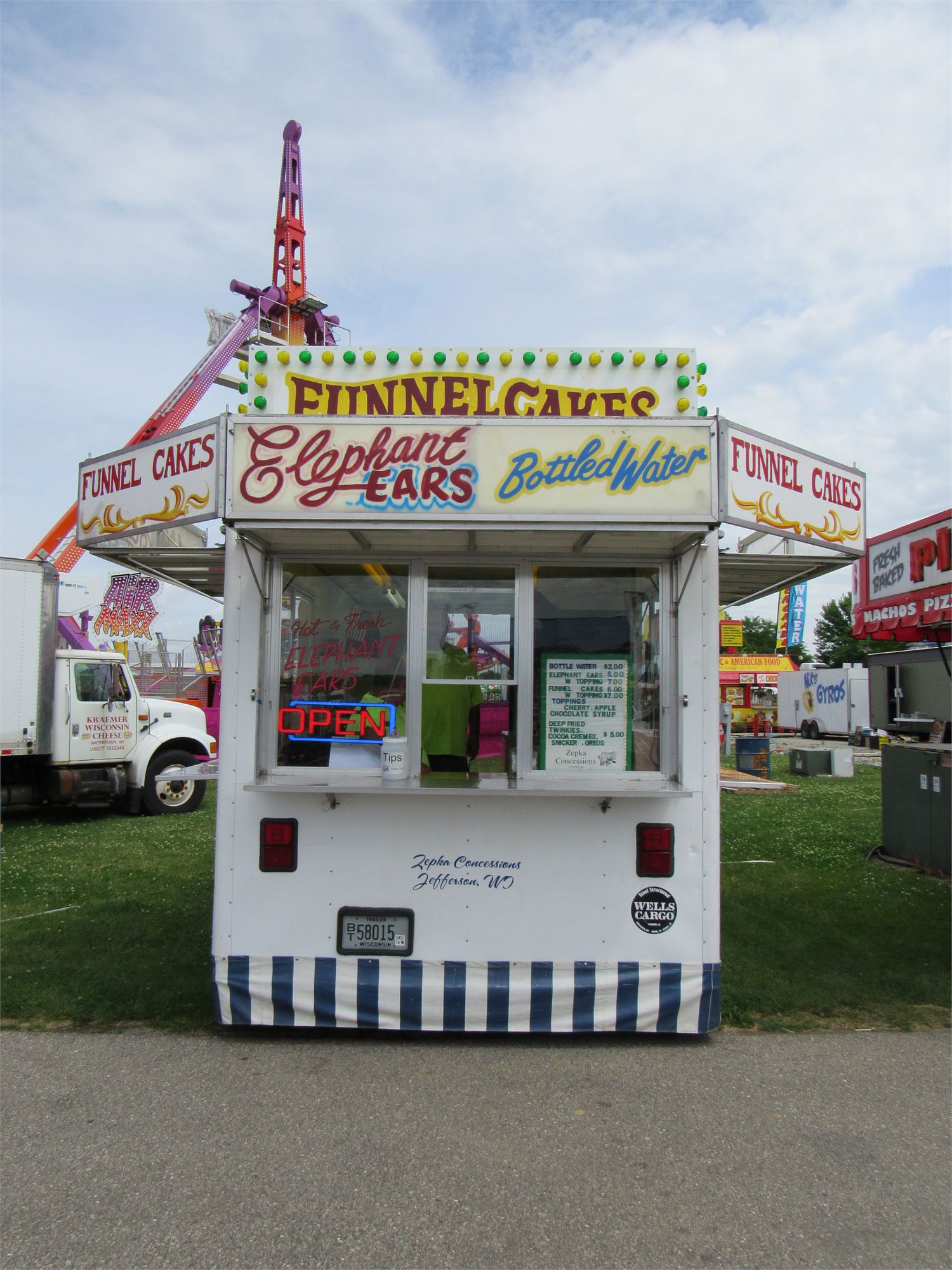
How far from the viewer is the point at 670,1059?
3758mm

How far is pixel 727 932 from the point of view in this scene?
5.72m

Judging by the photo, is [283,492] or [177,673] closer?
[283,492]

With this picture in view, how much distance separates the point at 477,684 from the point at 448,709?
0.68 ft

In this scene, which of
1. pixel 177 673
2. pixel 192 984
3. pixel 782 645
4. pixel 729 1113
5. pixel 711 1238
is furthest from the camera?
pixel 782 645

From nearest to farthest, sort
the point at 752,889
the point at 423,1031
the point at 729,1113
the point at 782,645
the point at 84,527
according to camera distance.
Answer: the point at 729,1113, the point at 423,1031, the point at 84,527, the point at 752,889, the point at 782,645

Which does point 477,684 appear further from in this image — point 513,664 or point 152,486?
point 152,486

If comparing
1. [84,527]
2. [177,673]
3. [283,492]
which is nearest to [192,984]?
[84,527]

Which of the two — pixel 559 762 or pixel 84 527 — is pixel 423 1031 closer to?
pixel 559 762

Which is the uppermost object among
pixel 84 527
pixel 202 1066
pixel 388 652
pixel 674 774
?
pixel 84 527

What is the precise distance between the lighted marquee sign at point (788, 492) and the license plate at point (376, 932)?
2282mm

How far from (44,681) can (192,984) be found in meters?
7.06

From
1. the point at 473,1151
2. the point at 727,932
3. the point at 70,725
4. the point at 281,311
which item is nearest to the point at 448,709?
the point at 473,1151

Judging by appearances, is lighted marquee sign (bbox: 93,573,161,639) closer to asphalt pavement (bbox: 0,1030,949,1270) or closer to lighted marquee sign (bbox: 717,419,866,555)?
asphalt pavement (bbox: 0,1030,949,1270)

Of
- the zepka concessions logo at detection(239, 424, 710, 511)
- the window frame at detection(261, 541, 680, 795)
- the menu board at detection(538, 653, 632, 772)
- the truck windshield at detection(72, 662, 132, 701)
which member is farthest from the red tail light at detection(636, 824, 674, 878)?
the truck windshield at detection(72, 662, 132, 701)
